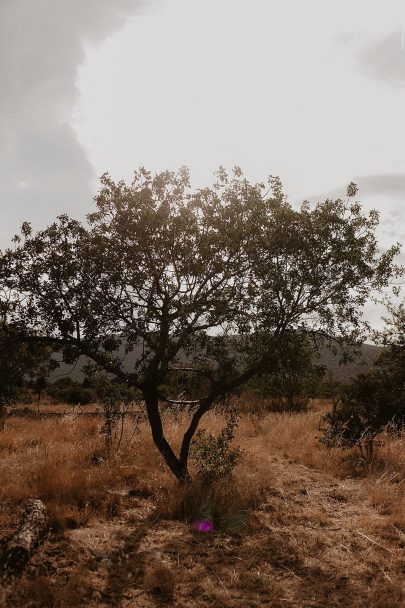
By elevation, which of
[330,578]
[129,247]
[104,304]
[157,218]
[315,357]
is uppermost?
[157,218]

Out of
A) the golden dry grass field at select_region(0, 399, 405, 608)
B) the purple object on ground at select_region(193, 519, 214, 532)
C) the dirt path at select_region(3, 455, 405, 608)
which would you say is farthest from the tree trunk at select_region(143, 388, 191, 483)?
the purple object on ground at select_region(193, 519, 214, 532)

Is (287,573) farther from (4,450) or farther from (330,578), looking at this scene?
(4,450)

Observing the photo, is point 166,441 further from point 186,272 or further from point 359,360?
point 359,360

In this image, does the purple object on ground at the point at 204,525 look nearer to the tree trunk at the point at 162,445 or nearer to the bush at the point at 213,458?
the tree trunk at the point at 162,445

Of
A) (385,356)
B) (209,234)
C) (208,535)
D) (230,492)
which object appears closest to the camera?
(208,535)

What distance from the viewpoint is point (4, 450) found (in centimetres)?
1258

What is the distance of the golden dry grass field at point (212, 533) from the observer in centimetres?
564

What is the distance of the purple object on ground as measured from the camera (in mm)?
7746

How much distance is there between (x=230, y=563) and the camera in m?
6.55

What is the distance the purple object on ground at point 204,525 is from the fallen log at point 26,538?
8.42 feet

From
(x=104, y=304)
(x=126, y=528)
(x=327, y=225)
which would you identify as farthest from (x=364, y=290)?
(x=126, y=528)

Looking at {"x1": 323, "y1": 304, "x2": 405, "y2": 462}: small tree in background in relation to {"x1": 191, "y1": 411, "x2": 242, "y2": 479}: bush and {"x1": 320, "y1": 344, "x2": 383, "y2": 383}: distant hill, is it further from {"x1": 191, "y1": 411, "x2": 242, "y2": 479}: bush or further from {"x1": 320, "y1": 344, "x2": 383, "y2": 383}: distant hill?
{"x1": 191, "y1": 411, "x2": 242, "y2": 479}: bush

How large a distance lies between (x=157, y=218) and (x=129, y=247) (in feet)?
2.63

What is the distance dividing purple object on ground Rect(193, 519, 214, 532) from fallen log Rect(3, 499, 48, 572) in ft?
8.42
